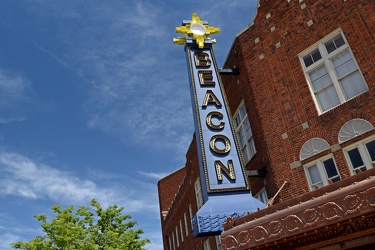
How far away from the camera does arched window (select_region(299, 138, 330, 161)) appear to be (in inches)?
461

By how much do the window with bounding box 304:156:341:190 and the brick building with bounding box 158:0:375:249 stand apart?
0.10 feet

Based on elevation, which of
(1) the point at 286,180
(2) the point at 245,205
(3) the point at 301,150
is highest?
(3) the point at 301,150

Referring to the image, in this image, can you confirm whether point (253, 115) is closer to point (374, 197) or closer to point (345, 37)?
point (345, 37)

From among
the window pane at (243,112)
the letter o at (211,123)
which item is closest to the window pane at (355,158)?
the letter o at (211,123)

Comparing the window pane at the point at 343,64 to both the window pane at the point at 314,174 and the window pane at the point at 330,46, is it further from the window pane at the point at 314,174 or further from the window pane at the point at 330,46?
the window pane at the point at 314,174

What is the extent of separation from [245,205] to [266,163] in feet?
7.96

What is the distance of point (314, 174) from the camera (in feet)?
38.9

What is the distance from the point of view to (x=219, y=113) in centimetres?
1413

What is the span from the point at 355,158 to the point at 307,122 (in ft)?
6.94

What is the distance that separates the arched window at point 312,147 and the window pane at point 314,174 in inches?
17.3

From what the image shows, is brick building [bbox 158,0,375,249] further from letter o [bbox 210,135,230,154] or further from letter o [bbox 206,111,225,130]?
letter o [bbox 206,111,225,130]

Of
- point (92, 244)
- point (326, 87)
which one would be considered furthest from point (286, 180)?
point (92, 244)

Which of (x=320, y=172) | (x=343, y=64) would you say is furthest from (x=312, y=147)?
(x=343, y=64)

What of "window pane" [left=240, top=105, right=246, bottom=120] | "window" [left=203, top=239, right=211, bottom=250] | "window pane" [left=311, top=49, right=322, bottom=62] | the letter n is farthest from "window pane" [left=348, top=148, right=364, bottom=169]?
"window" [left=203, top=239, right=211, bottom=250]
